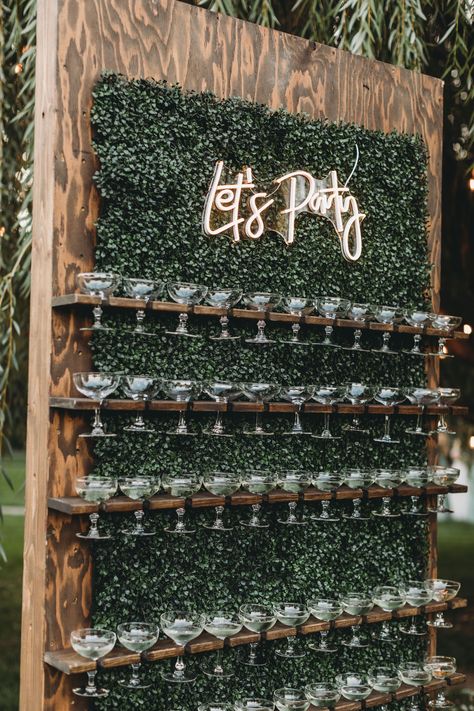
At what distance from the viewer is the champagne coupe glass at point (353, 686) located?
3.12 m

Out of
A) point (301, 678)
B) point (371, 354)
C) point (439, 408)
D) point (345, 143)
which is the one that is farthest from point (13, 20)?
point (301, 678)

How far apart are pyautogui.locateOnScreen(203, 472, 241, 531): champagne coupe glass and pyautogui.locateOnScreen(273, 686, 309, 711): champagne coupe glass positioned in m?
0.68

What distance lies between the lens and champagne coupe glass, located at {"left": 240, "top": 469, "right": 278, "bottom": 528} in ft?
9.51

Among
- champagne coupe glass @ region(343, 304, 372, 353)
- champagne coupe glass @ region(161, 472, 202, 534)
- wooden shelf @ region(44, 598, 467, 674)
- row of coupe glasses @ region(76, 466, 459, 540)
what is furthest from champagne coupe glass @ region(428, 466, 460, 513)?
champagne coupe glass @ region(161, 472, 202, 534)

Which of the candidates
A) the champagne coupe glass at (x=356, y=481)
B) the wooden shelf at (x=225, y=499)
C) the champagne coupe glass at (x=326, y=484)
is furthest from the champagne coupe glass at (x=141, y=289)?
the champagne coupe glass at (x=356, y=481)

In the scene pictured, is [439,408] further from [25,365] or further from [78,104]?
[25,365]

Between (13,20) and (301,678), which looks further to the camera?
(13,20)

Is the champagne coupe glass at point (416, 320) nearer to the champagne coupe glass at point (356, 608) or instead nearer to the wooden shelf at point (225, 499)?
the wooden shelf at point (225, 499)

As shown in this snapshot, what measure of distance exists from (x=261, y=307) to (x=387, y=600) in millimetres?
1324

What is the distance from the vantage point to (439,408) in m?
3.43

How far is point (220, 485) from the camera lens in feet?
9.28

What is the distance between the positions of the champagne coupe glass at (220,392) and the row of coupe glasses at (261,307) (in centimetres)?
17

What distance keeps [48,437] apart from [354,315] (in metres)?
1.29

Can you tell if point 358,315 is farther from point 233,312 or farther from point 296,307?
point 233,312
